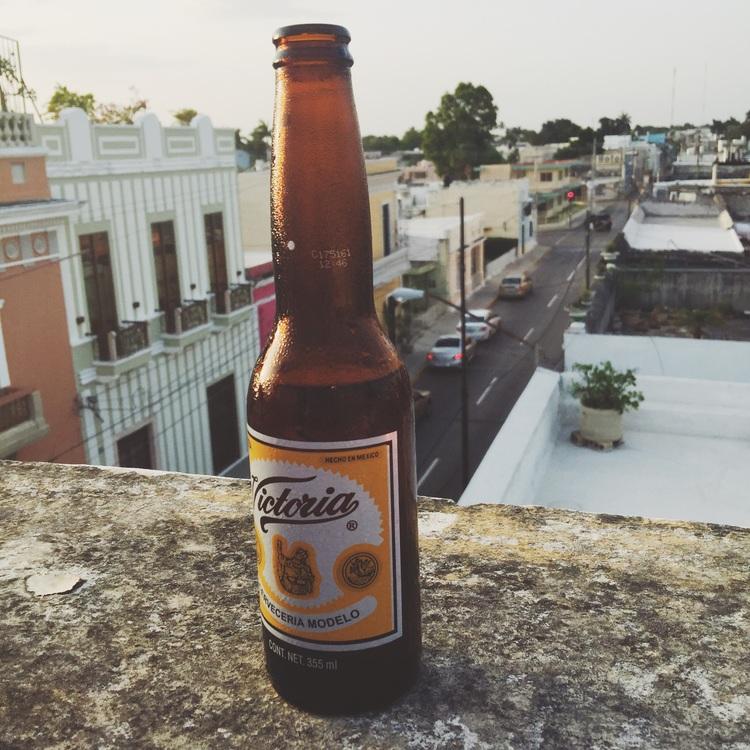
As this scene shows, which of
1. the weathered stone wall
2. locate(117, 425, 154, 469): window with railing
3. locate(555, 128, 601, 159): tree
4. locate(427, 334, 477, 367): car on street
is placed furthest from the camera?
locate(555, 128, 601, 159): tree

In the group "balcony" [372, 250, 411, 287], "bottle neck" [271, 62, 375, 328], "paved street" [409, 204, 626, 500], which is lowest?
"paved street" [409, 204, 626, 500]

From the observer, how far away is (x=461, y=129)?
164ft

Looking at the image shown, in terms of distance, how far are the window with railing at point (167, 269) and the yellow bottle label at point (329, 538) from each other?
38.0ft

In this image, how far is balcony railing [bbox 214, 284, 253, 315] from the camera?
13.8m

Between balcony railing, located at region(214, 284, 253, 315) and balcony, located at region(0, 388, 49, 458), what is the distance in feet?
13.1

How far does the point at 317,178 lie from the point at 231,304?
12.9m

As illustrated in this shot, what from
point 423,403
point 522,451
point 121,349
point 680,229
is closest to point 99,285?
point 121,349

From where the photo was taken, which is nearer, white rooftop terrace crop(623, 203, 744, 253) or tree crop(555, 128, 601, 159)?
white rooftop terrace crop(623, 203, 744, 253)

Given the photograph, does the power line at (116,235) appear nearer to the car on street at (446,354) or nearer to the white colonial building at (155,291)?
the white colonial building at (155,291)

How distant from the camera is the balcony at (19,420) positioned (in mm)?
9875

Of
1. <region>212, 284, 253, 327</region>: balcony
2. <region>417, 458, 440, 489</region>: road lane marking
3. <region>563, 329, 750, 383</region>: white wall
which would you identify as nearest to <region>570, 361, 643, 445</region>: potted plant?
<region>563, 329, 750, 383</region>: white wall

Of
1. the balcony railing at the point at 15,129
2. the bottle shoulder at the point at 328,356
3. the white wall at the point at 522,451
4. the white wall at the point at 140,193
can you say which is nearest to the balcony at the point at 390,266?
the white wall at the point at 140,193

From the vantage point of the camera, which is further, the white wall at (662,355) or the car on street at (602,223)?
the car on street at (602,223)

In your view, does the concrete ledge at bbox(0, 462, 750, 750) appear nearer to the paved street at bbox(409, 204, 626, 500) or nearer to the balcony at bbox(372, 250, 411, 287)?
the paved street at bbox(409, 204, 626, 500)
